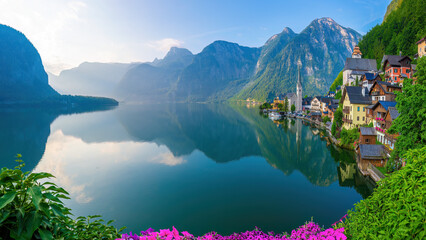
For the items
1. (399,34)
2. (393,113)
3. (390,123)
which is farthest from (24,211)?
(399,34)

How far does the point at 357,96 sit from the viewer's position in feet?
186

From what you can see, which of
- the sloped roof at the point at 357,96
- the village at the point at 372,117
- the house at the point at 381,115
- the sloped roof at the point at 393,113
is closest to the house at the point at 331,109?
the village at the point at 372,117

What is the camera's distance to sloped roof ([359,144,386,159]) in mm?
31056

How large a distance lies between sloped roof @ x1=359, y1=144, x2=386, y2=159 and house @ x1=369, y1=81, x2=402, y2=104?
78.5 ft

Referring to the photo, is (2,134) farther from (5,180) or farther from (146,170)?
(5,180)

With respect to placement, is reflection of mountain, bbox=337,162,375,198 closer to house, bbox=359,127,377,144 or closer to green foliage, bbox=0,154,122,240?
house, bbox=359,127,377,144

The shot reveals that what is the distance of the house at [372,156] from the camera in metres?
30.9

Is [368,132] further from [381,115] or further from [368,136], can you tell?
[381,115]

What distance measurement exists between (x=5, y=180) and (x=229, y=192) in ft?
87.6

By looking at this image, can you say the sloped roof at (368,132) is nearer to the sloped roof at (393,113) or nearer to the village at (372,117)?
the village at (372,117)

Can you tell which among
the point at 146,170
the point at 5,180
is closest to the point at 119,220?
the point at 146,170

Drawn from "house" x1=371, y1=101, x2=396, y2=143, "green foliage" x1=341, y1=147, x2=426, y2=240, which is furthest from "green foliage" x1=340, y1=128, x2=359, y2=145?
"green foliage" x1=341, y1=147, x2=426, y2=240

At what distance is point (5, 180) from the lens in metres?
3.53

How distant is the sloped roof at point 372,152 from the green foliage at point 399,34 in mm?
75144
